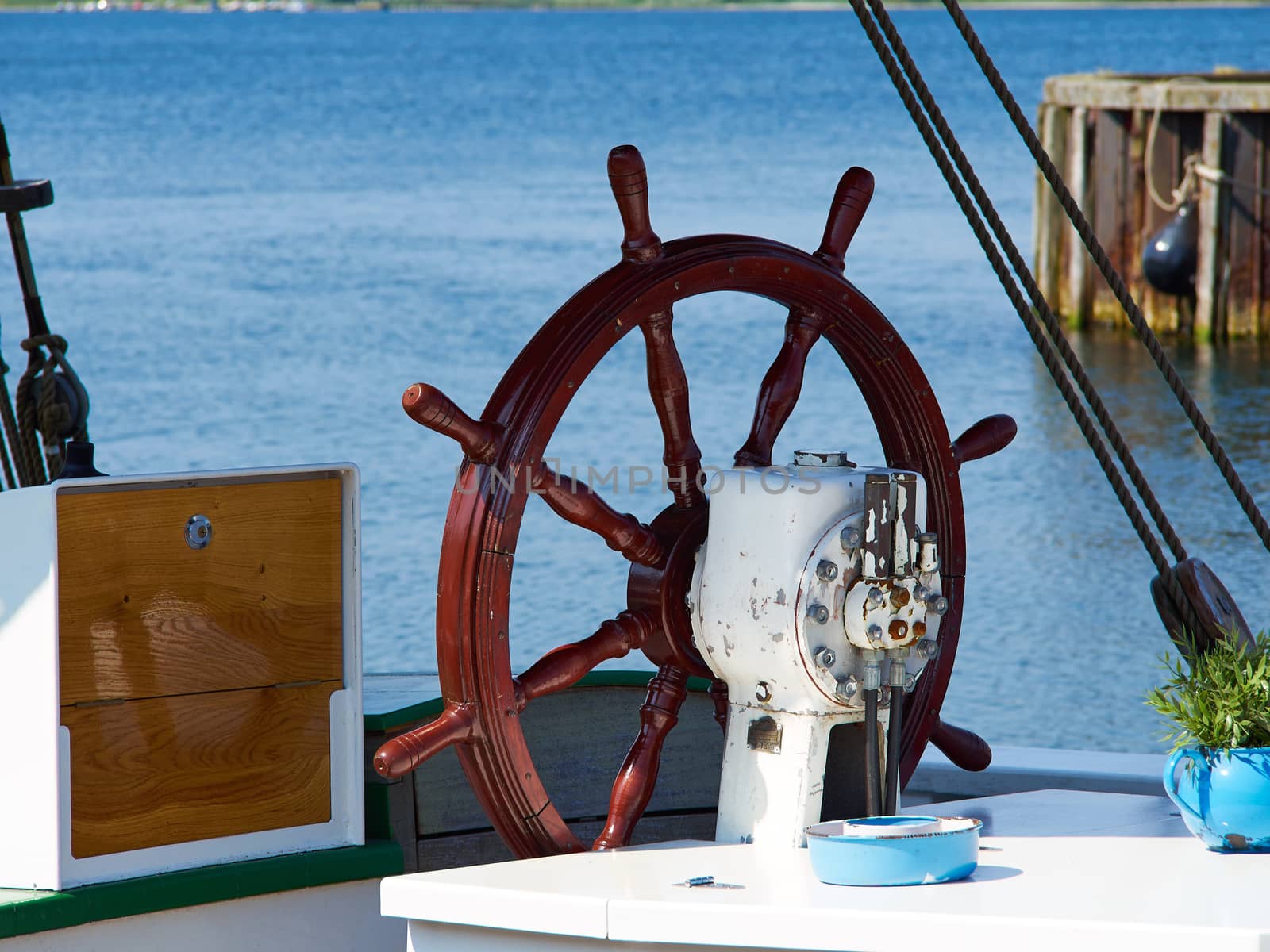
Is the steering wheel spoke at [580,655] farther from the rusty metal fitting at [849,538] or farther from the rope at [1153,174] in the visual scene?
the rope at [1153,174]

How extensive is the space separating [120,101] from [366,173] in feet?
41.8

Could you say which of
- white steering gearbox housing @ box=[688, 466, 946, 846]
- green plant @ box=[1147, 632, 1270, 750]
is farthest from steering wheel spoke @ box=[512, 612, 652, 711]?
green plant @ box=[1147, 632, 1270, 750]

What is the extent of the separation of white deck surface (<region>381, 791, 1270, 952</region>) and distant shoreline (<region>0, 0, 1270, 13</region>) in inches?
3377

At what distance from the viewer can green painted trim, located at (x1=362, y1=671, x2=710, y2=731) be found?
3.23 m

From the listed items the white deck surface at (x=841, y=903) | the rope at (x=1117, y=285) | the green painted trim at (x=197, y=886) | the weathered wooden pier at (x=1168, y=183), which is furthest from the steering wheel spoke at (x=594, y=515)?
the weathered wooden pier at (x=1168, y=183)

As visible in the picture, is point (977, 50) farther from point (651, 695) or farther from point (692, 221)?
point (692, 221)

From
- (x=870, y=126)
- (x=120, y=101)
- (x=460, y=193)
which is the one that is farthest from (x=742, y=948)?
(x=120, y=101)

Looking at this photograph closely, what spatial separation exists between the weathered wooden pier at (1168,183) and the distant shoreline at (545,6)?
73.7 metres

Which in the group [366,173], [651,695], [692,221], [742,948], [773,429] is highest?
[366,173]

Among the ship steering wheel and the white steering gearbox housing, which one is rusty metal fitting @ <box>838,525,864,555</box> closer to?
the white steering gearbox housing

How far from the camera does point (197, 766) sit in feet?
9.78

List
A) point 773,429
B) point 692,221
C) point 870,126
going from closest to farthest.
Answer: point 773,429
point 692,221
point 870,126

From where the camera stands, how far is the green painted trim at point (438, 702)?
10.6 ft

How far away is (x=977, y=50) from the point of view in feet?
11.4
